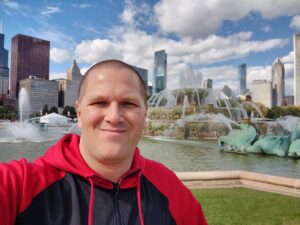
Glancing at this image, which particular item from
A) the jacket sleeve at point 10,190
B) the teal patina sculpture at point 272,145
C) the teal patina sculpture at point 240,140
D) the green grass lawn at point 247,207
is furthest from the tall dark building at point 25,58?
the jacket sleeve at point 10,190

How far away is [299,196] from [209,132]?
18.2m

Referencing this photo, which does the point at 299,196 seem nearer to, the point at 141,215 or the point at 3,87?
the point at 141,215

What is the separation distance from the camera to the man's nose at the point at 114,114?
159 cm

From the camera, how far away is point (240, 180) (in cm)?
752

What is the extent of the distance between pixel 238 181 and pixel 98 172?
6.47 m

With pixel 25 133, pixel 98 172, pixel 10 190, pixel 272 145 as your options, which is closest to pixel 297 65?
pixel 25 133

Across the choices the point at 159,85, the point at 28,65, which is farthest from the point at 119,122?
the point at 159,85

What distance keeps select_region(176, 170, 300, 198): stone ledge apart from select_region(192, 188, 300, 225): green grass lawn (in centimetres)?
34

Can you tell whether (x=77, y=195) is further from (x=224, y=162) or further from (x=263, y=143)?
(x=263, y=143)

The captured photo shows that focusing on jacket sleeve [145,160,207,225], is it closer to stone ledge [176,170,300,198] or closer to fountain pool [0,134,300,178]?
stone ledge [176,170,300,198]

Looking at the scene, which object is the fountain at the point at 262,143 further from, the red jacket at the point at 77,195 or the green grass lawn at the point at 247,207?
the red jacket at the point at 77,195

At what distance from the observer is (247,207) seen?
5.79 meters

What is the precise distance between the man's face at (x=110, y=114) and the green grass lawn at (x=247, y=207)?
3.90m

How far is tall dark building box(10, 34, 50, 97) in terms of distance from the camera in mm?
155125
